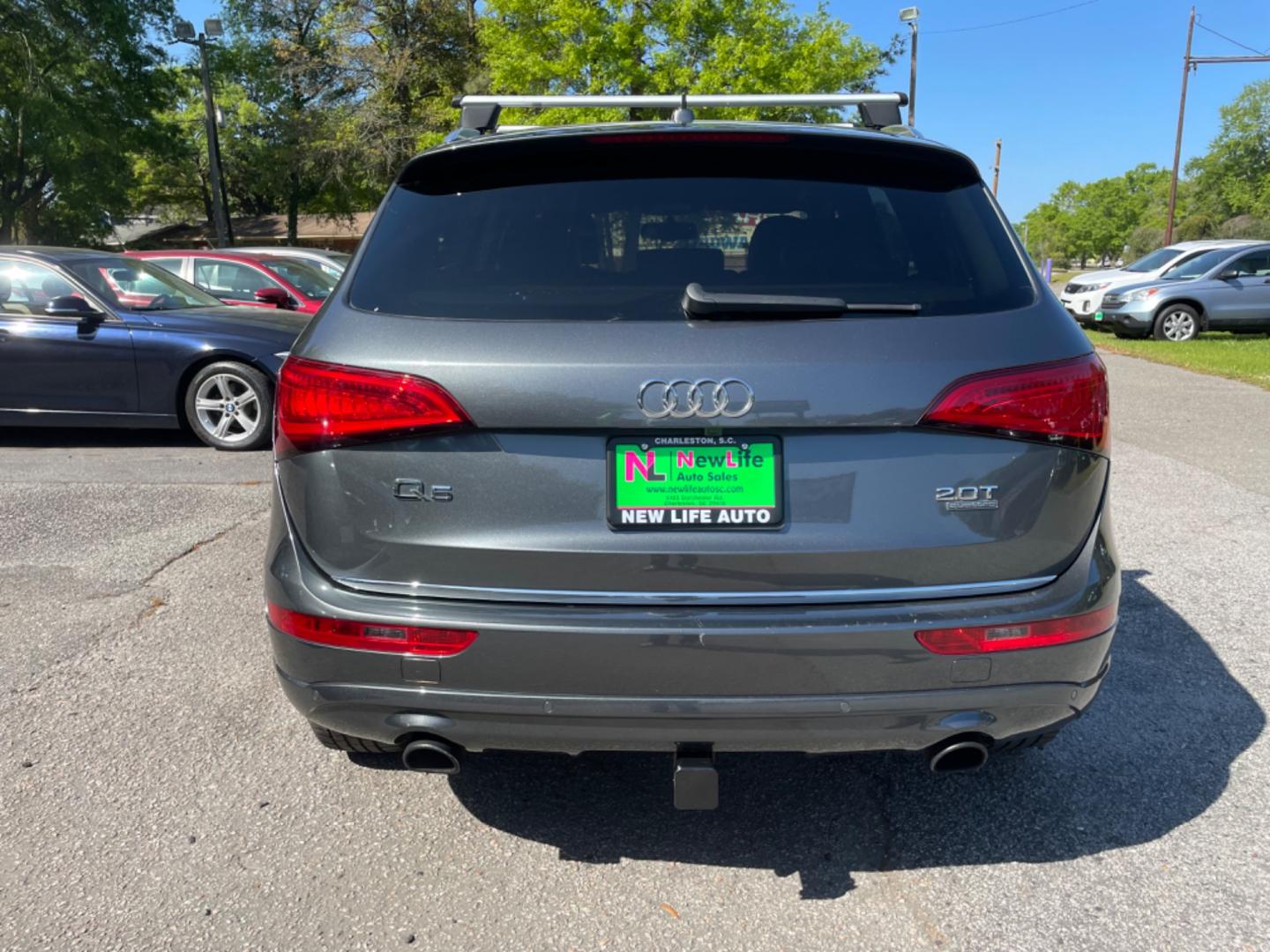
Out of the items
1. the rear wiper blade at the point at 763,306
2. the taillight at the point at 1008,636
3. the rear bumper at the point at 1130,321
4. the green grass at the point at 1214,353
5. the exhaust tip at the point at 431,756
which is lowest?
the green grass at the point at 1214,353

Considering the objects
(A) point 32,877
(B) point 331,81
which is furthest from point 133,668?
(B) point 331,81

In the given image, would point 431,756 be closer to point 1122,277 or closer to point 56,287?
point 56,287

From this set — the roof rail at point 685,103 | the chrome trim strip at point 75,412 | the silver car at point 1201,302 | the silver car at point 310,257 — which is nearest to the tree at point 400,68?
the silver car at point 310,257

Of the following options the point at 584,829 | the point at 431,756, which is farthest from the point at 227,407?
the point at 431,756

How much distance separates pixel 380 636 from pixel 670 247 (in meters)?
1.13

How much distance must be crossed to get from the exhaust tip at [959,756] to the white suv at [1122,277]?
18.5 meters

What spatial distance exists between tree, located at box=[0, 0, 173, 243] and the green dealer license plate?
35246mm

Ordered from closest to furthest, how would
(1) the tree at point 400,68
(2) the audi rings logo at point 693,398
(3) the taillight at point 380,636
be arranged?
(2) the audi rings logo at point 693,398
(3) the taillight at point 380,636
(1) the tree at point 400,68

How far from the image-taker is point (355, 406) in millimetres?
2262

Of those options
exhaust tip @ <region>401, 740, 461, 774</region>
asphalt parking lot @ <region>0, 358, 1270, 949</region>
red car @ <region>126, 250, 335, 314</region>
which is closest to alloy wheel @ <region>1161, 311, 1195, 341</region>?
red car @ <region>126, 250, 335, 314</region>

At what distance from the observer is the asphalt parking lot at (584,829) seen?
95.6 inches

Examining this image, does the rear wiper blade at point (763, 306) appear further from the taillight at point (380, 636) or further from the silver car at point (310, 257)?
the silver car at point (310, 257)

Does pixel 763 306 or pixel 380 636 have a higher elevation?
pixel 763 306

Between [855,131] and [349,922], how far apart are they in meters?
2.33
